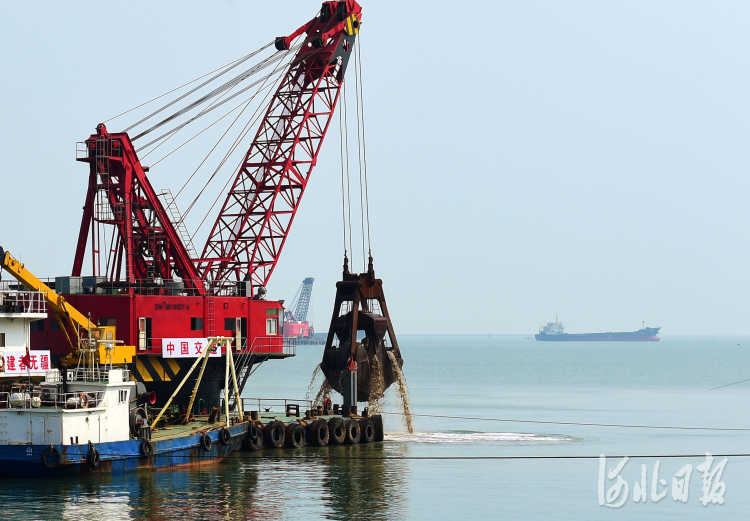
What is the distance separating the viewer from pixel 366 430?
58844 mm

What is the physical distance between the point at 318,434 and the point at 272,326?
13.6 m

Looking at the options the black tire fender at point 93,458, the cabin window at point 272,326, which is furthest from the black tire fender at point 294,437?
the black tire fender at point 93,458

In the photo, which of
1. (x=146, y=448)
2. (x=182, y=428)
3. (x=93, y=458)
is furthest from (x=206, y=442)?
(x=93, y=458)

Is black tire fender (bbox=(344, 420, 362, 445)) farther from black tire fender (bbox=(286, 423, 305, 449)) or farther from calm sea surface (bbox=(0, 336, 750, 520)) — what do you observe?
black tire fender (bbox=(286, 423, 305, 449))

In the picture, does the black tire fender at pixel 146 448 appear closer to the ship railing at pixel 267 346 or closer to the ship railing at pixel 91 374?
the ship railing at pixel 91 374

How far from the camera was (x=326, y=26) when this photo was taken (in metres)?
72.1

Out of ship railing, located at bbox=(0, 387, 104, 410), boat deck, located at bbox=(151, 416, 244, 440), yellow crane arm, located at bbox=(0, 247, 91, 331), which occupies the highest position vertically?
yellow crane arm, located at bbox=(0, 247, 91, 331)

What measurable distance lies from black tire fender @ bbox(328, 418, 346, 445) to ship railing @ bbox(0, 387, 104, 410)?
51.5ft

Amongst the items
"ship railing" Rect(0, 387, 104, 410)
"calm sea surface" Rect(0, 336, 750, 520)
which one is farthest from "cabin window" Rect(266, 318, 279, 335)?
"ship railing" Rect(0, 387, 104, 410)

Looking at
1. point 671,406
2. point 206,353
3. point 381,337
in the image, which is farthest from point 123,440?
point 671,406

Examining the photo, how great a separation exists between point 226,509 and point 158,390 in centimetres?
2218

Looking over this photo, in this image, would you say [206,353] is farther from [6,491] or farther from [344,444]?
[6,491]

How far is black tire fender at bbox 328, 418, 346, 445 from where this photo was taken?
187ft

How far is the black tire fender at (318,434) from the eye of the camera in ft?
185
